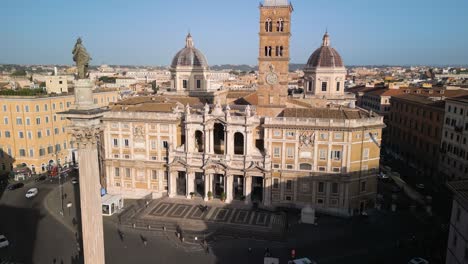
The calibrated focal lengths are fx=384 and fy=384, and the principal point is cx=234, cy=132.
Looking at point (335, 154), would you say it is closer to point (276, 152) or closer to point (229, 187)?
point (276, 152)

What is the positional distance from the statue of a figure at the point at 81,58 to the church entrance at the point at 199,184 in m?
36.7

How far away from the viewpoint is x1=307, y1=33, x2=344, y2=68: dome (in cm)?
7150

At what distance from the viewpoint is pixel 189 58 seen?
248ft

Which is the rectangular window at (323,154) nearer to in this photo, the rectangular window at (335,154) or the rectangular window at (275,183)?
the rectangular window at (335,154)

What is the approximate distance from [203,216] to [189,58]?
121ft

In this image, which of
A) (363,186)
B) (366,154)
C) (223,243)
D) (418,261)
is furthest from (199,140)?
(418,261)

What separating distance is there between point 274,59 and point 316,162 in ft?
52.5

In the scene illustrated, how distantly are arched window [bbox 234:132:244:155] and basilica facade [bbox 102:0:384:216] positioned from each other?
0.15 m

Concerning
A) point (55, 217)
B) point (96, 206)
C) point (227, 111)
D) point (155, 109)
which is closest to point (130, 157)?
point (155, 109)

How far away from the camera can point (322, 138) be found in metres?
50.2

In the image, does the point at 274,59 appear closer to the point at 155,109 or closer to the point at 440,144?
the point at 155,109

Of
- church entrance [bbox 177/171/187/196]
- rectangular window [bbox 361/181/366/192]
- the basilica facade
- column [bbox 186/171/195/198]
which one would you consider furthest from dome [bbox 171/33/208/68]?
rectangular window [bbox 361/181/366/192]

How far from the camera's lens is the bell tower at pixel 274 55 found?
54.8 metres

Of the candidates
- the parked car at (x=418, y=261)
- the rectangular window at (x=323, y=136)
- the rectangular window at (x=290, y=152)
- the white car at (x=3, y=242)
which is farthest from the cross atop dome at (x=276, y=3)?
the white car at (x=3, y=242)
